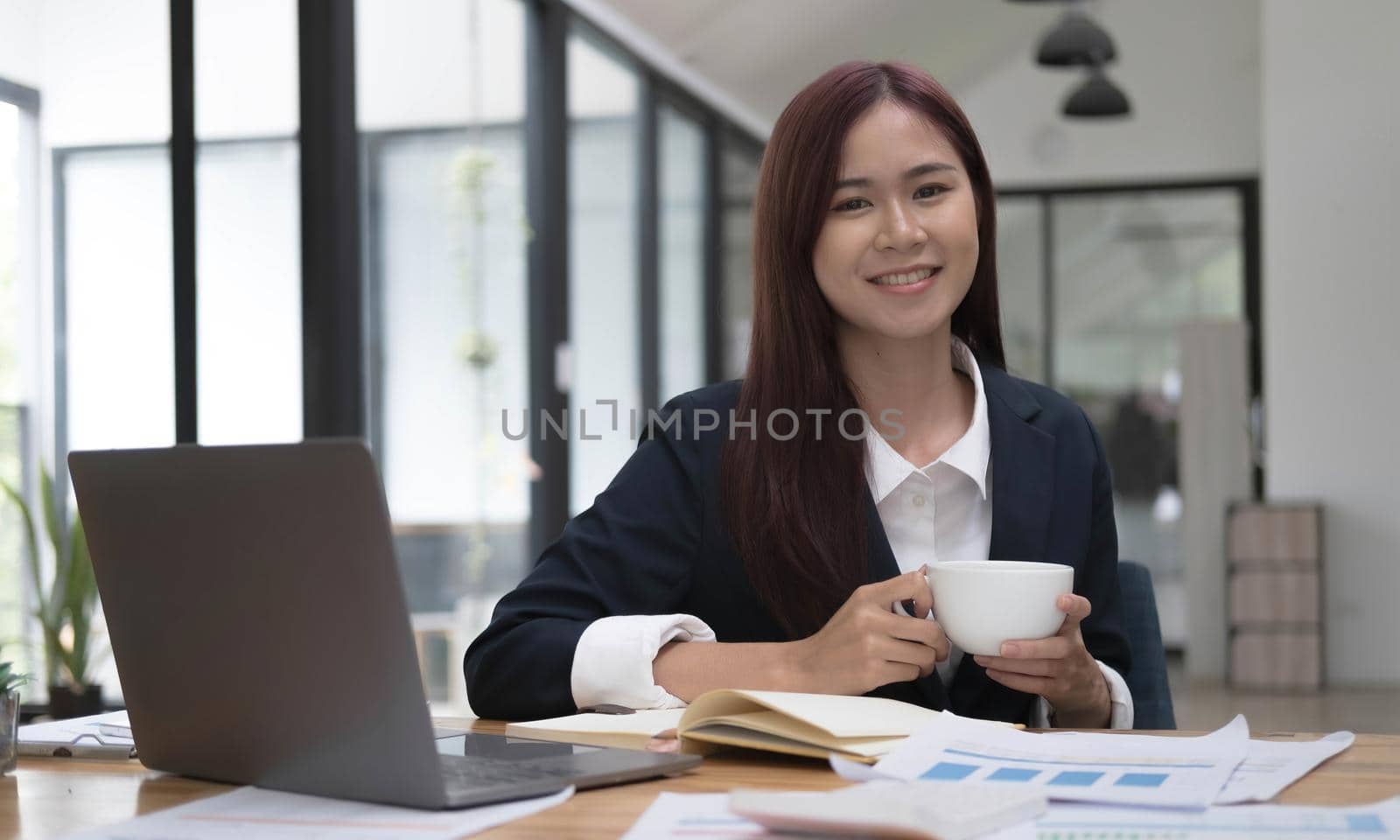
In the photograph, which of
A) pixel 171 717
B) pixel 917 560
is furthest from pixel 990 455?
pixel 171 717

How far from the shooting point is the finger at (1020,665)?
108 cm

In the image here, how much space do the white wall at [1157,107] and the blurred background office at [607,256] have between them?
0.06 feet

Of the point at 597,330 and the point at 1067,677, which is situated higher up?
the point at 597,330

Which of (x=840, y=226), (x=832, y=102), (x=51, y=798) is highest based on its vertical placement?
(x=832, y=102)

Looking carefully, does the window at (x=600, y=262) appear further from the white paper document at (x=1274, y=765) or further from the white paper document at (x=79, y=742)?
the white paper document at (x=1274, y=765)

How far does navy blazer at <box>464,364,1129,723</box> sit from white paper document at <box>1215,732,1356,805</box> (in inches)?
14.6

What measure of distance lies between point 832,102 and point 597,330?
4023 millimetres

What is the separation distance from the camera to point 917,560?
4.76 ft

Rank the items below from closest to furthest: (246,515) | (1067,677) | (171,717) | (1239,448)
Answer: (246,515), (171,717), (1067,677), (1239,448)

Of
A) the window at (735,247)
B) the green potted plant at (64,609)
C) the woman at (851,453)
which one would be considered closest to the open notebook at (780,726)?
the woman at (851,453)

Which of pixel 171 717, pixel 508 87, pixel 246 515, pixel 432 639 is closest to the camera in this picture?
pixel 246 515

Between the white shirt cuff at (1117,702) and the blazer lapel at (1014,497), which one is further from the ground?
the blazer lapel at (1014,497)

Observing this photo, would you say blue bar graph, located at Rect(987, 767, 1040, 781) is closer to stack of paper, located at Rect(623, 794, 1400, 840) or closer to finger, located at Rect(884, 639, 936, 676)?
stack of paper, located at Rect(623, 794, 1400, 840)

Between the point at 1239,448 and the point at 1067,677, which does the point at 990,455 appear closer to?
the point at 1067,677
